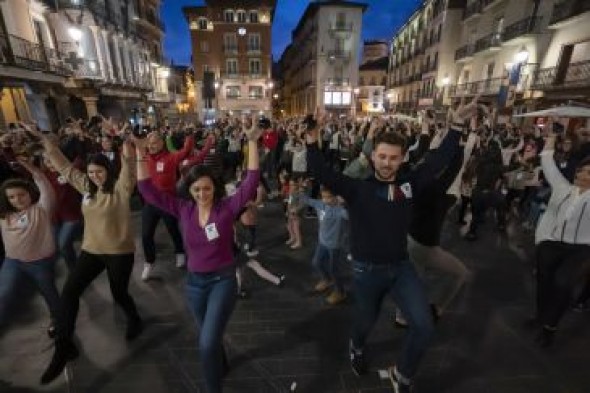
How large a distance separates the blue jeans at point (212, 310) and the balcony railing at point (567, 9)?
2056 cm

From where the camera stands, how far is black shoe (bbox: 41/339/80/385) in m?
3.09

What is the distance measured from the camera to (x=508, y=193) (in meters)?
7.76

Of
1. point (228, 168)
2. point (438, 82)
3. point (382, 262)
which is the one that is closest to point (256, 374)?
point (382, 262)

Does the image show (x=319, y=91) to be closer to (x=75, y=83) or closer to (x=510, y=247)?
(x=75, y=83)

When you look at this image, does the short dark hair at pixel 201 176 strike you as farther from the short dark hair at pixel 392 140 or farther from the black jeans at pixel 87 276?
Result: the short dark hair at pixel 392 140

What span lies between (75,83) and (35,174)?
62.3 feet

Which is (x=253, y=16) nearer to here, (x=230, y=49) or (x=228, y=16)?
(x=228, y=16)

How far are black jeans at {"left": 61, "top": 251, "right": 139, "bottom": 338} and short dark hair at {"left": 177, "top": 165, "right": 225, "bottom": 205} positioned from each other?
1.14 metres

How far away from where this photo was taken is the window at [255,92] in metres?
43.9

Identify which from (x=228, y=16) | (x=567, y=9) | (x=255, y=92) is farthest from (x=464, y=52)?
(x=228, y=16)

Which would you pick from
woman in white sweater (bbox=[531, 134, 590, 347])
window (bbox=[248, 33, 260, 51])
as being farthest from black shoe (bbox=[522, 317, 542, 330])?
window (bbox=[248, 33, 260, 51])

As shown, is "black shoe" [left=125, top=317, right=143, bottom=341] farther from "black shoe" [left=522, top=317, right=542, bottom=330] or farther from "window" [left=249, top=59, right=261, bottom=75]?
"window" [left=249, top=59, right=261, bottom=75]

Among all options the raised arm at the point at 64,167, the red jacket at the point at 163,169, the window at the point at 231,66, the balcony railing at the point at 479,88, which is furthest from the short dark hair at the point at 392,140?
the window at the point at 231,66

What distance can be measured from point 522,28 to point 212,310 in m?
24.4
